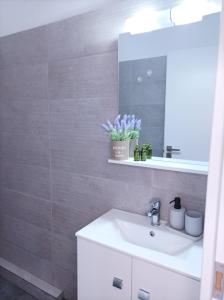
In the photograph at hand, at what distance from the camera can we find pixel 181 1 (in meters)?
1.12

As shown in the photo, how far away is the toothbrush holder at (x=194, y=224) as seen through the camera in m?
1.12

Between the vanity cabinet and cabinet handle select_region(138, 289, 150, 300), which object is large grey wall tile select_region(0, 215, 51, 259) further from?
cabinet handle select_region(138, 289, 150, 300)

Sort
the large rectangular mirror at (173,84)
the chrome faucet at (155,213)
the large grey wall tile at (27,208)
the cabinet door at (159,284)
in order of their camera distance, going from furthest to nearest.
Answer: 1. the large grey wall tile at (27,208)
2. the chrome faucet at (155,213)
3. the large rectangular mirror at (173,84)
4. the cabinet door at (159,284)

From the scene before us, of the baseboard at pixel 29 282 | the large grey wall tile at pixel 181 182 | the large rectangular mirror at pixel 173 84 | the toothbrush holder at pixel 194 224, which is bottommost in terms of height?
the baseboard at pixel 29 282

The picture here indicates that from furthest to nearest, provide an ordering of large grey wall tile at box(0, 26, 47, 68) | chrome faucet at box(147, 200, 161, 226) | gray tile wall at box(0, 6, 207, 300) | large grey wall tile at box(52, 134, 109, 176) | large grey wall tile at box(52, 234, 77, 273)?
large grey wall tile at box(52, 234, 77, 273)
large grey wall tile at box(0, 26, 47, 68)
large grey wall tile at box(52, 134, 109, 176)
gray tile wall at box(0, 6, 207, 300)
chrome faucet at box(147, 200, 161, 226)

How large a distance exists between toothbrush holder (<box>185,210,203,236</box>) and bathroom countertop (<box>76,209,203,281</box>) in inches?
1.8

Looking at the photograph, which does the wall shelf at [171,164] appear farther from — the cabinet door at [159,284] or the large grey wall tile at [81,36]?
the large grey wall tile at [81,36]

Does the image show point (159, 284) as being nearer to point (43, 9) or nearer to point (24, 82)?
point (24, 82)

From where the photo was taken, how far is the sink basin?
1138 millimetres

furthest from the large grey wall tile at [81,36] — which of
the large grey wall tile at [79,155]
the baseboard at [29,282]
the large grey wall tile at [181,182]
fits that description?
the baseboard at [29,282]

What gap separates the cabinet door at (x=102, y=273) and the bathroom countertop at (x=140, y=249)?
3 cm

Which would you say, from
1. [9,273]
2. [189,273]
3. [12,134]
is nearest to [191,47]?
[189,273]

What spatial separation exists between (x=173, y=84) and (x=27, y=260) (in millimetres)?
1857

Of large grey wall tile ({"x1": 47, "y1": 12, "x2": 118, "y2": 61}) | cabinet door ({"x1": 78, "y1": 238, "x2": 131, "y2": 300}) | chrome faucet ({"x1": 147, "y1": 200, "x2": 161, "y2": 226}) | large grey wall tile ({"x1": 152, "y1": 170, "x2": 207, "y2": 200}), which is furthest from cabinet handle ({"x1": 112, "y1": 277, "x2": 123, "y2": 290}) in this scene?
large grey wall tile ({"x1": 47, "y1": 12, "x2": 118, "y2": 61})
